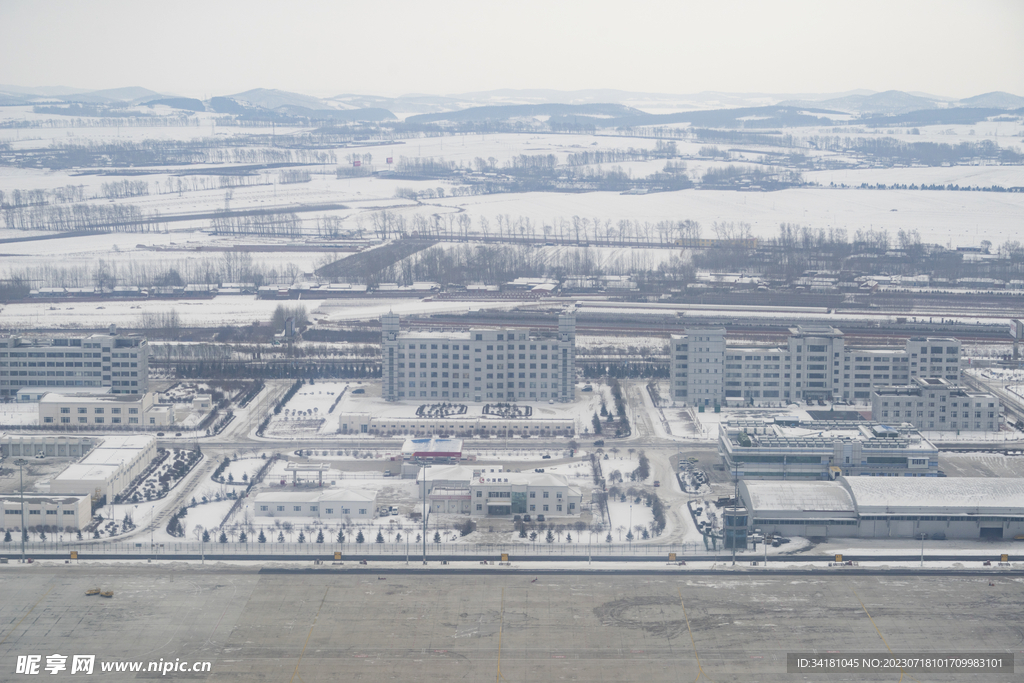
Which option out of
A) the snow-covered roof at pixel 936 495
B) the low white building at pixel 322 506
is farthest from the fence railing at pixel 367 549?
the snow-covered roof at pixel 936 495

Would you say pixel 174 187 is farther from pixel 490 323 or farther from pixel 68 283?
pixel 490 323

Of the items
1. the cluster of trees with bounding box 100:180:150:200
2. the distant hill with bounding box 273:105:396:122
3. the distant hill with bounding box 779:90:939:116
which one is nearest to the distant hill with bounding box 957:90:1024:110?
the distant hill with bounding box 779:90:939:116

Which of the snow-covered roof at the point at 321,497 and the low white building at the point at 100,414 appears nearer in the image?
the snow-covered roof at the point at 321,497

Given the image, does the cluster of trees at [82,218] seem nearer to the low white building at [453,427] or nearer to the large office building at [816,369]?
the low white building at [453,427]

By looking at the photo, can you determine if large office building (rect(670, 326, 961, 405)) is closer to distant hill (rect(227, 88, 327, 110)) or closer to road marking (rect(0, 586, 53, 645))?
road marking (rect(0, 586, 53, 645))

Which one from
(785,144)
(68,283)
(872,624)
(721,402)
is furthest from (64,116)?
(872,624)

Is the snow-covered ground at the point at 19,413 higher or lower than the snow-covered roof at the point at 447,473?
lower

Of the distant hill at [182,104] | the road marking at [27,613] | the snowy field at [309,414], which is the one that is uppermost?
the distant hill at [182,104]
